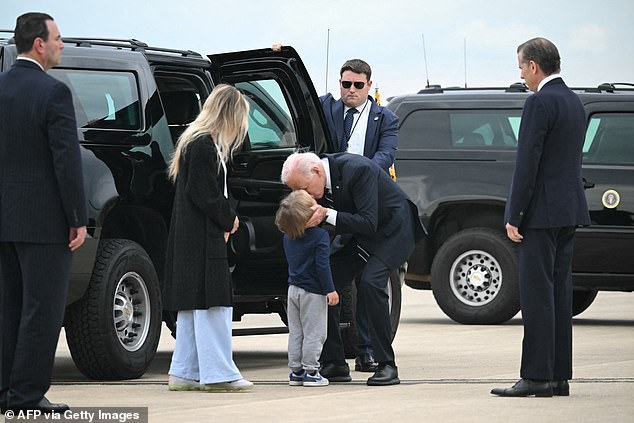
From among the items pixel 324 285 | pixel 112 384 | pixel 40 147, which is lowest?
pixel 112 384

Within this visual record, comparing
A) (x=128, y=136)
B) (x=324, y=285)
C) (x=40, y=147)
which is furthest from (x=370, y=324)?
(x=40, y=147)

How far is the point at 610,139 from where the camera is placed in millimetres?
15750

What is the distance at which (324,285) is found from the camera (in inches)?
386

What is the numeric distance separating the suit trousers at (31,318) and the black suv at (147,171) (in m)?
1.59

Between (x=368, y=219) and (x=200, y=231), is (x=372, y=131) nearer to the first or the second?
(x=368, y=219)

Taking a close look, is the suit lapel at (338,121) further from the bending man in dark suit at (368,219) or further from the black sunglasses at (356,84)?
the bending man in dark suit at (368,219)

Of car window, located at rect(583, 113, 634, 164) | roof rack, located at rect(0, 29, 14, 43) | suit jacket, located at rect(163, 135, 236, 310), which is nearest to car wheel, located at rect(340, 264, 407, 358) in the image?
suit jacket, located at rect(163, 135, 236, 310)

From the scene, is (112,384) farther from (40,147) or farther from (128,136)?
(40,147)

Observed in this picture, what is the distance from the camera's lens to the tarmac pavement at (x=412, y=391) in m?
8.20

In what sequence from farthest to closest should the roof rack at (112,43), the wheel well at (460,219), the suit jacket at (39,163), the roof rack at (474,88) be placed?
the roof rack at (474,88), the wheel well at (460,219), the roof rack at (112,43), the suit jacket at (39,163)

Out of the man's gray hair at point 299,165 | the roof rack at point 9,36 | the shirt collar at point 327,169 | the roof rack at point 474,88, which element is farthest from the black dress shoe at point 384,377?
the roof rack at point 474,88

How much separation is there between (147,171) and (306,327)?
1469mm

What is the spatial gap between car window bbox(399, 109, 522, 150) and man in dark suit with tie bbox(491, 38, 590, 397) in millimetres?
6864

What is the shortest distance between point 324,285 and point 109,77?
2010 millimetres
